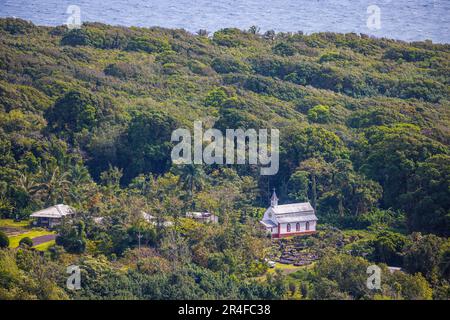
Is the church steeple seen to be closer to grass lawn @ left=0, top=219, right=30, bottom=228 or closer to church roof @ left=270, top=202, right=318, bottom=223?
church roof @ left=270, top=202, right=318, bottom=223

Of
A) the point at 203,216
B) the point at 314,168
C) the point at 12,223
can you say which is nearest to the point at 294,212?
the point at 203,216

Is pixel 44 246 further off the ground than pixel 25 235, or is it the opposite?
pixel 44 246

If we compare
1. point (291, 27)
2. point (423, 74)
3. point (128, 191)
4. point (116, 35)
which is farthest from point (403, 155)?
point (291, 27)

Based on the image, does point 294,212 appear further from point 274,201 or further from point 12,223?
point 12,223

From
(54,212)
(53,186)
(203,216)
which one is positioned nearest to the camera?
(54,212)

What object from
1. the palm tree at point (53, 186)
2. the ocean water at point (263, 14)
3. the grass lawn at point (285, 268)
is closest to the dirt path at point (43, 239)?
the palm tree at point (53, 186)

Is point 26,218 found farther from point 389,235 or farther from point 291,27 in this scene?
point 291,27

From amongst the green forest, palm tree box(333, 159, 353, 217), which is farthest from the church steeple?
palm tree box(333, 159, 353, 217)
